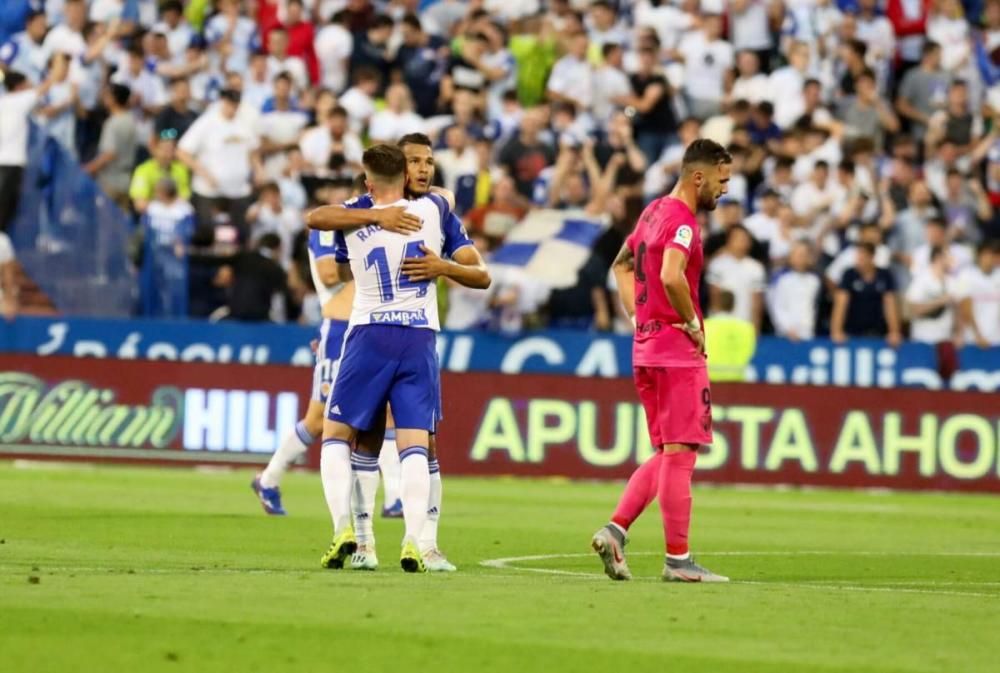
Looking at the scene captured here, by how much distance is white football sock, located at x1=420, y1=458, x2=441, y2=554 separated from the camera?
→ 1244 cm

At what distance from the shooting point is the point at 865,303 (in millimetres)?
25266

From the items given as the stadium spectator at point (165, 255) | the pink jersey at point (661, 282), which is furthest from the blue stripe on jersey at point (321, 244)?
the stadium spectator at point (165, 255)

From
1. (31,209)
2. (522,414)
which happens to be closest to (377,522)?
(522,414)

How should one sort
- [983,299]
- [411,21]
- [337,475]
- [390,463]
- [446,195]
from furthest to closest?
[411,21] < [983,299] < [390,463] < [446,195] < [337,475]

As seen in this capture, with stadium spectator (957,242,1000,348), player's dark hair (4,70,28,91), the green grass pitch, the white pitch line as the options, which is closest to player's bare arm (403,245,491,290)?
the green grass pitch

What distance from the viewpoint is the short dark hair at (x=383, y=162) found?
1201 centimetres

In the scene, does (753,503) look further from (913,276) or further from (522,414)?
(913,276)

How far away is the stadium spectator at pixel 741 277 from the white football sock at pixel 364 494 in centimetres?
1301

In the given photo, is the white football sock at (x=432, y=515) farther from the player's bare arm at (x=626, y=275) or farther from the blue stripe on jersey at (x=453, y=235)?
the player's bare arm at (x=626, y=275)

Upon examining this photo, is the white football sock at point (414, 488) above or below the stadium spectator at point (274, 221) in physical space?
below

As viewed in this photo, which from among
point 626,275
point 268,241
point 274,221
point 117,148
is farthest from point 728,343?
point 626,275

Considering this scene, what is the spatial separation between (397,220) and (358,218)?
0.70ft

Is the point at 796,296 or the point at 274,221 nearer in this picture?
the point at 796,296

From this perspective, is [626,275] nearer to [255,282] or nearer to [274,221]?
[255,282]
